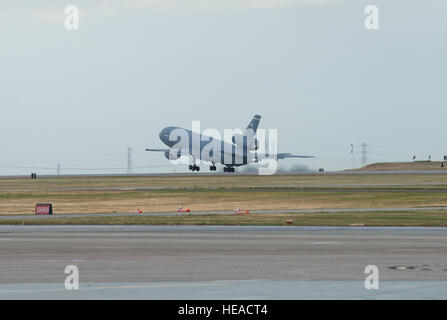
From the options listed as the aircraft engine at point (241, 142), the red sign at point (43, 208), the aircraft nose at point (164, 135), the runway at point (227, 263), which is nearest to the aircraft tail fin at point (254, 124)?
the aircraft engine at point (241, 142)

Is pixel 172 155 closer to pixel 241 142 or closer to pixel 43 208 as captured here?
pixel 241 142

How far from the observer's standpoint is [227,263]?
20.2m

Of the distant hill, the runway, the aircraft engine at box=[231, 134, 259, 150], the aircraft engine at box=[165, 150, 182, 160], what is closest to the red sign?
the runway

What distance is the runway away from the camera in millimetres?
15062

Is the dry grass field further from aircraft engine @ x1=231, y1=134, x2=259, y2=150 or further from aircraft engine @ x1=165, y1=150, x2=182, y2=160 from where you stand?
aircraft engine @ x1=231, y1=134, x2=259, y2=150

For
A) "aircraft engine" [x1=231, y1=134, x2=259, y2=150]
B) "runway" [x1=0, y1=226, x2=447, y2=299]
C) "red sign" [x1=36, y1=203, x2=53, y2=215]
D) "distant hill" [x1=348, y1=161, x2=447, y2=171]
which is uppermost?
"aircraft engine" [x1=231, y1=134, x2=259, y2=150]

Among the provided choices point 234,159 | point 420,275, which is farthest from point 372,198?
point 234,159

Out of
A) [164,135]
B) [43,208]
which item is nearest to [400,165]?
[164,135]

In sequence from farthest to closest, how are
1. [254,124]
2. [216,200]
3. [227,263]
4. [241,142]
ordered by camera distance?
[254,124]
[241,142]
[216,200]
[227,263]

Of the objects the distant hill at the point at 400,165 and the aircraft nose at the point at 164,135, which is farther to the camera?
the distant hill at the point at 400,165

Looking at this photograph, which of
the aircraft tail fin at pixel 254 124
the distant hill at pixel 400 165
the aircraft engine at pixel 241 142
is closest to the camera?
the aircraft engine at pixel 241 142

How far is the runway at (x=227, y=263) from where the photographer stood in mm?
15062

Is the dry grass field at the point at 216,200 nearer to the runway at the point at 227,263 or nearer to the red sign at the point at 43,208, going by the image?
the red sign at the point at 43,208
